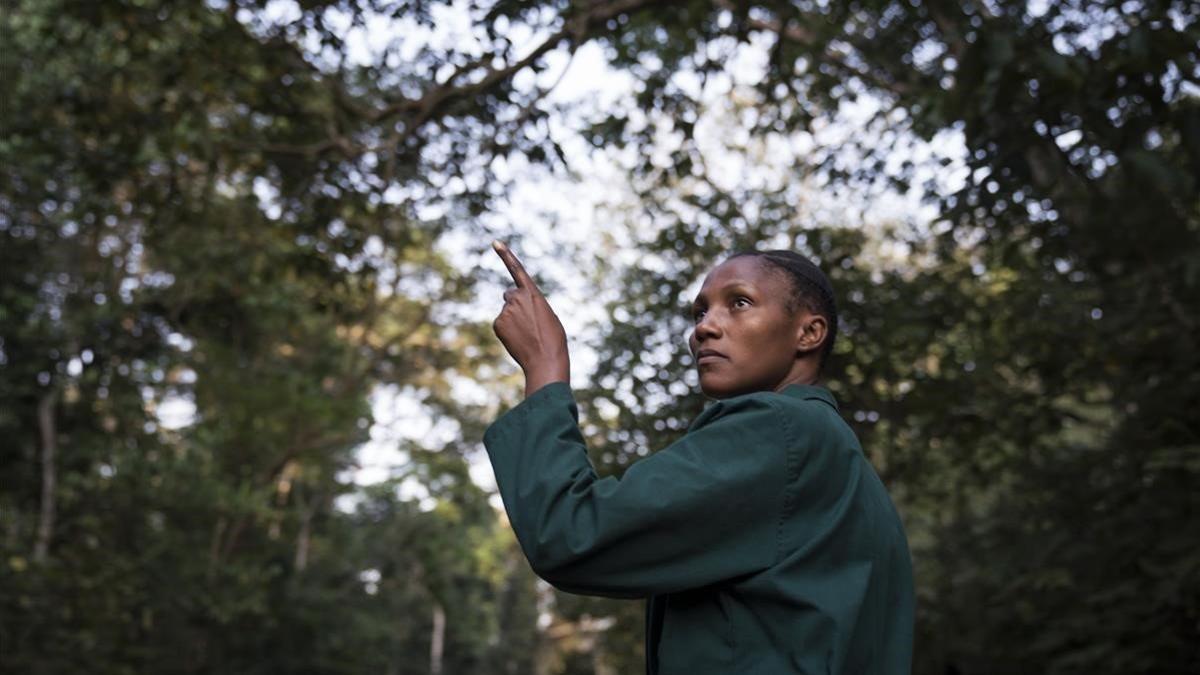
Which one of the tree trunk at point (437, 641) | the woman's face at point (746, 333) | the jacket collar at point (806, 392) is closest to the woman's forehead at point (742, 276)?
the woman's face at point (746, 333)

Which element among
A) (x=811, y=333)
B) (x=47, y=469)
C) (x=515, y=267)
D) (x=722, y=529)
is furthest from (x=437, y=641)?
(x=722, y=529)

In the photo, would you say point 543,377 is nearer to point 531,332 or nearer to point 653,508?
point 531,332

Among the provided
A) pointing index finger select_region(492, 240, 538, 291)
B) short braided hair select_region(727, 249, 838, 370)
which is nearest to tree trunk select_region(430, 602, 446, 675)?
short braided hair select_region(727, 249, 838, 370)

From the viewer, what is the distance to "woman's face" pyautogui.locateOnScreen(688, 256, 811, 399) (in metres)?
2.20

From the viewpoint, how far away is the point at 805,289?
89.4 inches

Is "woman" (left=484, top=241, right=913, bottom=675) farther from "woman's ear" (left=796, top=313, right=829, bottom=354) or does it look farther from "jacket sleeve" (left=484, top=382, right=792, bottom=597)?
"woman's ear" (left=796, top=313, right=829, bottom=354)

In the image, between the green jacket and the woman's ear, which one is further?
the woman's ear

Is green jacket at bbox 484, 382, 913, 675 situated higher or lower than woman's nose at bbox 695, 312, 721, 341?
lower

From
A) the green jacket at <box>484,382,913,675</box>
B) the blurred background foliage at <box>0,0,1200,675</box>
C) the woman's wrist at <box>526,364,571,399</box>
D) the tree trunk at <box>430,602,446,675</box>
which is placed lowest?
the green jacket at <box>484,382,913,675</box>

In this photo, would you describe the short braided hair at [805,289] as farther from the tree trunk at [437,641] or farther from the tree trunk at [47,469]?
the tree trunk at [437,641]

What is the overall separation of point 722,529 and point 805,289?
0.52 metres

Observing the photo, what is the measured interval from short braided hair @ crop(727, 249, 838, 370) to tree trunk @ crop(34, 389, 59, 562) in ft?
48.2

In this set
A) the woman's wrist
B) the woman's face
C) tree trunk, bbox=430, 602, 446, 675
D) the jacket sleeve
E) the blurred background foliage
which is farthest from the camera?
tree trunk, bbox=430, 602, 446, 675

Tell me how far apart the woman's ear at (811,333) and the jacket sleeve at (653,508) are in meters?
0.30
